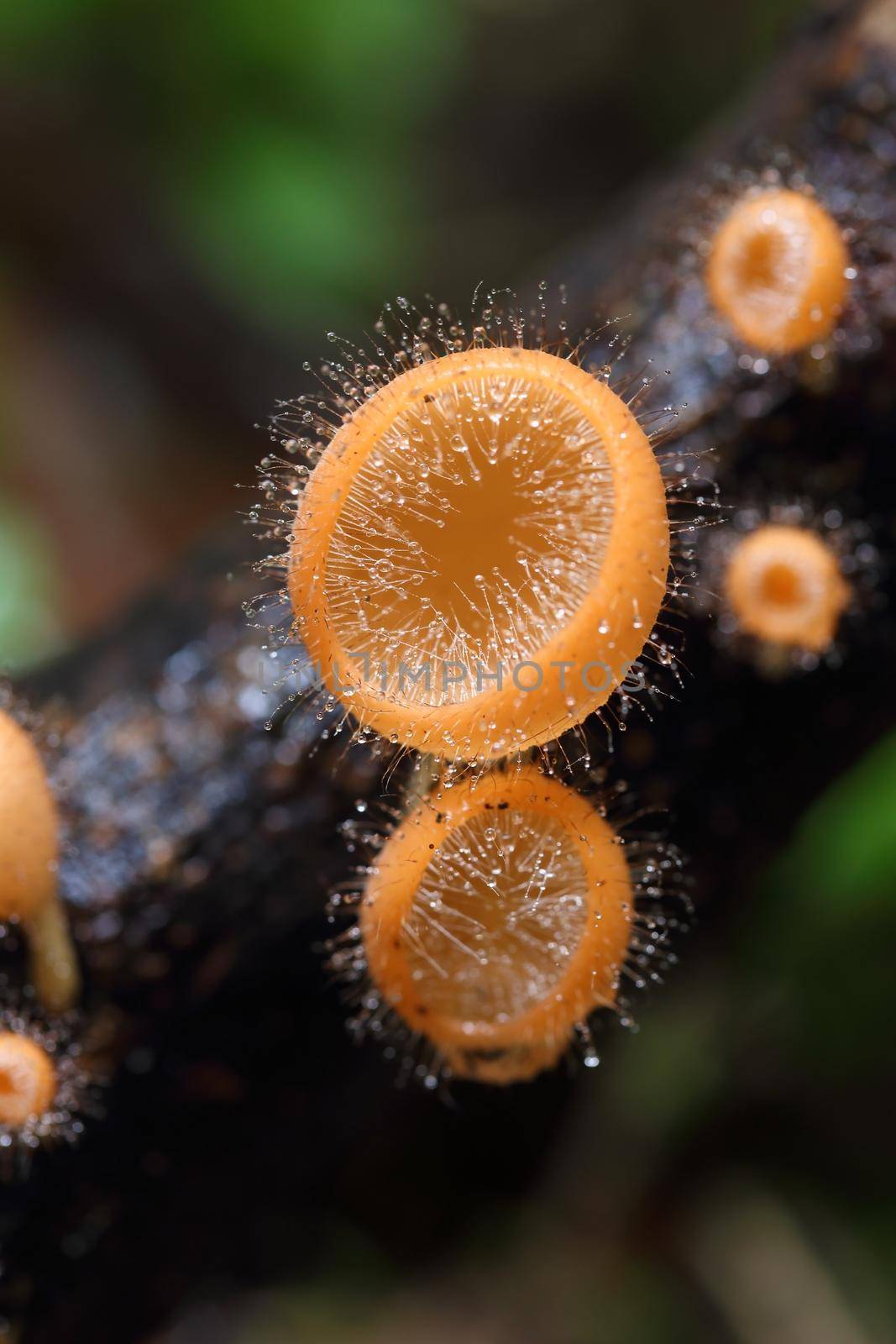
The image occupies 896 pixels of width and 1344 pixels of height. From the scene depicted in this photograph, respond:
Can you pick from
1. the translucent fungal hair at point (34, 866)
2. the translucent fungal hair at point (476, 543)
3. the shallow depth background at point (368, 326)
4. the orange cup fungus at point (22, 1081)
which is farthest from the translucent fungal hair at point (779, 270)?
the orange cup fungus at point (22, 1081)

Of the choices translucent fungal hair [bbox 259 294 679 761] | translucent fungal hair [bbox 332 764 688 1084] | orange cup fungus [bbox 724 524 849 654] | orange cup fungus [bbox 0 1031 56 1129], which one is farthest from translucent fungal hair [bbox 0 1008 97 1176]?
orange cup fungus [bbox 724 524 849 654]

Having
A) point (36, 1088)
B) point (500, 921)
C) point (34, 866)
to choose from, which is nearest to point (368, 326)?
point (34, 866)

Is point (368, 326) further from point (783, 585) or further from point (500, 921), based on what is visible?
point (500, 921)

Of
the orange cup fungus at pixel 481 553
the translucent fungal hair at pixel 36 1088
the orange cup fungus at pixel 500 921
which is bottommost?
the translucent fungal hair at pixel 36 1088

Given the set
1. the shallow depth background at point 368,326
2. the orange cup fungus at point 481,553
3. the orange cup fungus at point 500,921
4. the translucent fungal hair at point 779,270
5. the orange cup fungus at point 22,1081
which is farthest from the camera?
the shallow depth background at point 368,326

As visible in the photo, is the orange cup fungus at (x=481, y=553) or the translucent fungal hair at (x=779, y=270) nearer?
the orange cup fungus at (x=481, y=553)

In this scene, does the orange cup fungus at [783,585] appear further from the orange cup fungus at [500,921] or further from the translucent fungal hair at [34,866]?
the translucent fungal hair at [34,866]

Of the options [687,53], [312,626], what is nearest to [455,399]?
→ [312,626]
